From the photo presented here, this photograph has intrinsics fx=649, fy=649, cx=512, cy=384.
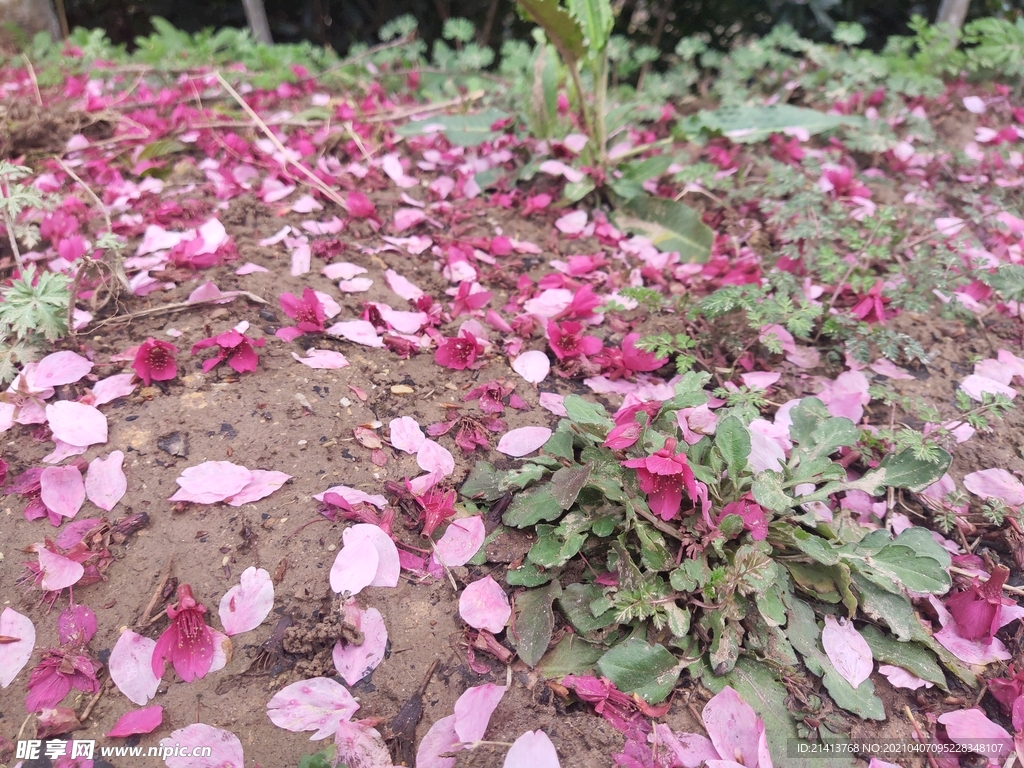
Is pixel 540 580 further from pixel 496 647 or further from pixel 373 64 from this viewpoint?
pixel 373 64

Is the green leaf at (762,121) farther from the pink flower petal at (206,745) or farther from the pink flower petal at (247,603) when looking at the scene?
the pink flower petal at (206,745)

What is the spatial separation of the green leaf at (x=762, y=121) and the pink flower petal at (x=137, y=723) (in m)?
2.61

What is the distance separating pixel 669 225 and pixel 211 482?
1.75 m

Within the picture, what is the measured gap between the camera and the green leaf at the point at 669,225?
7.44 feet

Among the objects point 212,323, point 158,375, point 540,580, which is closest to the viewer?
point 540,580

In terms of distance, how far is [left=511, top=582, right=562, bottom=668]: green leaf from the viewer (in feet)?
4.01

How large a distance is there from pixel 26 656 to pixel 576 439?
3.68 ft

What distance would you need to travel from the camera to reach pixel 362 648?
1.20 m

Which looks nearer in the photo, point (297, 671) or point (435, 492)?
point (297, 671)

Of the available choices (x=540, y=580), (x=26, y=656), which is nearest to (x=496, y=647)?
(x=540, y=580)

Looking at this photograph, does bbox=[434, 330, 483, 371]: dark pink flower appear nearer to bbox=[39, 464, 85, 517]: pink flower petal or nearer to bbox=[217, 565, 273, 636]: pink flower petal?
bbox=[217, 565, 273, 636]: pink flower petal

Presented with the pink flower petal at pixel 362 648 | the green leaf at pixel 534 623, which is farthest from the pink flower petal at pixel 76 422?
the green leaf at pixel 534 623

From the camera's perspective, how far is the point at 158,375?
1558 mm

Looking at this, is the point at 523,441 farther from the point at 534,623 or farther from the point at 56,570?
the point at 56,570
